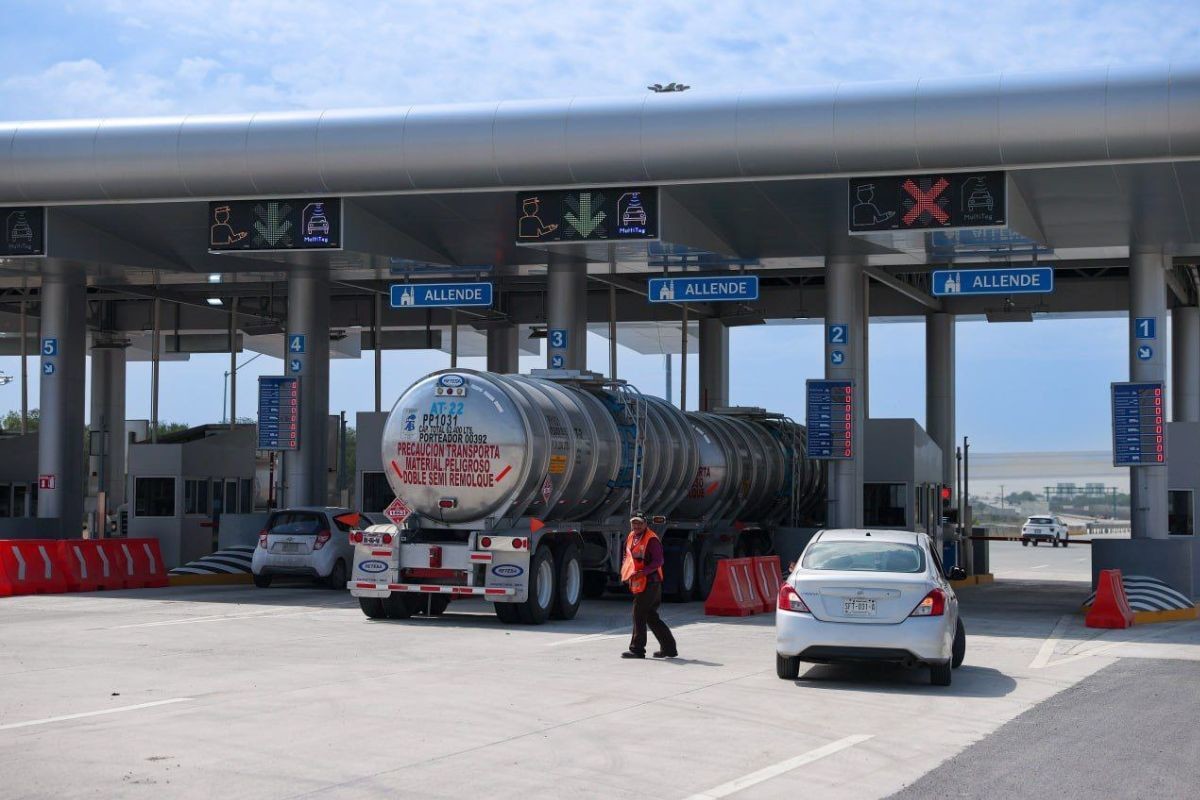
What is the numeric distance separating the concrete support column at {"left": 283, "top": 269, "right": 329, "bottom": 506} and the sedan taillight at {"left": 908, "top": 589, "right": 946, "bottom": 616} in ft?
69.1

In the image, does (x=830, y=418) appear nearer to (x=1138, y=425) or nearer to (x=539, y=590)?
(x=1138, y=425)

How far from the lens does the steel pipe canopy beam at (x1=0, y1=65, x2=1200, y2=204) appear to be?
73.6ft

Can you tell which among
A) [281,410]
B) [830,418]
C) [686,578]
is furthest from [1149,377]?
[281,410]

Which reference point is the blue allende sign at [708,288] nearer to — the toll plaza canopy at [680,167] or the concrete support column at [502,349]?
the toll plaza canopy at [680,167]

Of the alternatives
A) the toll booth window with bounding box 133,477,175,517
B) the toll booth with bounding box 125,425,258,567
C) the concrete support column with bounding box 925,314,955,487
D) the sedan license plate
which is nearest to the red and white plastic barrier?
the toll booth with bounding box 125,425,258,567

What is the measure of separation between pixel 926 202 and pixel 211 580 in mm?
16237

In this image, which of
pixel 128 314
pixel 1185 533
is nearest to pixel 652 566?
pixel 1185 533

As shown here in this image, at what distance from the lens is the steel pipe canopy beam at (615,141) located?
22438 millimetres

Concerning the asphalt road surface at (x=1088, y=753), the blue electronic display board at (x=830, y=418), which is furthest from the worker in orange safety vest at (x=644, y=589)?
the blue electronic display board at (x=830, y=418)

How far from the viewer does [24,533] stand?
107ft

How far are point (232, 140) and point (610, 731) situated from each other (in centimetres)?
1764

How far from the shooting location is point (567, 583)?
21.9 meters

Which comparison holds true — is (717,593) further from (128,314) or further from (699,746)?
(128,314)

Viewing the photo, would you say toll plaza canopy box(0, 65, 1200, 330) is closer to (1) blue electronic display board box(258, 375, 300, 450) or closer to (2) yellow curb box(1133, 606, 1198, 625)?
(1) blue electronic display board box(258, 375, 300, 450)
